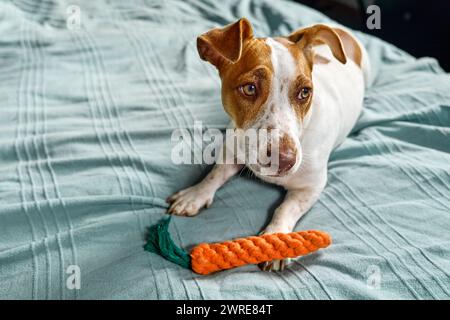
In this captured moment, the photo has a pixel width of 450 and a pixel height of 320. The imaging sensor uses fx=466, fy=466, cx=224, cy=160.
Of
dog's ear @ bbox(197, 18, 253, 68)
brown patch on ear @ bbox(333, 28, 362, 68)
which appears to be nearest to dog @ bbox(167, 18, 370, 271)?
dog's ear @ bbox(197, 18, 253, 68)

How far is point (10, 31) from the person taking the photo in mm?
2896

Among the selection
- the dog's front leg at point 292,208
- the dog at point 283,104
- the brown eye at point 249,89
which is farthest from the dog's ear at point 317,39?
the dog's front leg at point 292,208

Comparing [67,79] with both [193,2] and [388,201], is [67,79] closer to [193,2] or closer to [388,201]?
[193,2]

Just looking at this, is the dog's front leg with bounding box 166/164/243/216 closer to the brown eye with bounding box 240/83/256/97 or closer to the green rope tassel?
the green rope tassel

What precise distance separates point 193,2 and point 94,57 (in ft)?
3.42

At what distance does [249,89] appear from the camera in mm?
1701

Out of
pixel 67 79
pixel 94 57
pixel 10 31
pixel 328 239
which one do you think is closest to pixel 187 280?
pixel 328 239

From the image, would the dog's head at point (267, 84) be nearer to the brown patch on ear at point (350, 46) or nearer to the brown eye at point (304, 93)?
the brown eye at point (304, 93)

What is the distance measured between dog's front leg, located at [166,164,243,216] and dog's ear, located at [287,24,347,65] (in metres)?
0.57

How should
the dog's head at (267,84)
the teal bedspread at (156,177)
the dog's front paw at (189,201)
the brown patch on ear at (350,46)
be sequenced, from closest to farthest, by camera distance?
1. the teal bedspread at (156,177)
2. the dog's head at (267,84)
3. the dog's front paw at (189,201)
4. the brown patch on ear at (350,46)

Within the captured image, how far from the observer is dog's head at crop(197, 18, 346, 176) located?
5.36ft

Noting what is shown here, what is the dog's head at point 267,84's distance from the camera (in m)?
1.63

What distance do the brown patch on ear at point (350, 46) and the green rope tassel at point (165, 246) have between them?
129 centimetres
